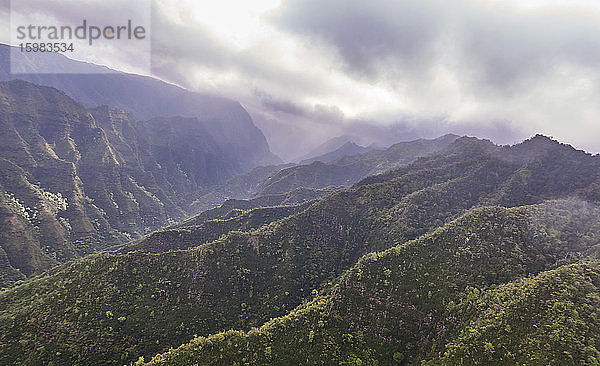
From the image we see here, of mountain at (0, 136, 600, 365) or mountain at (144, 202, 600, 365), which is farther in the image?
mountain at (0, 136, 600, 365)

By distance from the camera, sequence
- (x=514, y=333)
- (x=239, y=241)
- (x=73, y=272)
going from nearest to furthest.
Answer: (x=514, y=333) < (x=73, y=272) < (x=239, y=241)

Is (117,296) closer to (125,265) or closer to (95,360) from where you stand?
(125,265)

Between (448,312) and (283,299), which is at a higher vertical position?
(448,312)

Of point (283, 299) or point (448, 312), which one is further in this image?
point (283, 299)

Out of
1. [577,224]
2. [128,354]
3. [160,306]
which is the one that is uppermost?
[577,224]

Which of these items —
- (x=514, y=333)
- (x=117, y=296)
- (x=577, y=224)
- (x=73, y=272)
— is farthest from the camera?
(x=577, y=224)

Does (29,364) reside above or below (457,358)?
below

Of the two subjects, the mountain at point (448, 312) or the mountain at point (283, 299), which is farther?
the mountain at point (283, 299)

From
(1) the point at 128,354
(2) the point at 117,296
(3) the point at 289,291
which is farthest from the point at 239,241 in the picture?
(1) the point at 128,354

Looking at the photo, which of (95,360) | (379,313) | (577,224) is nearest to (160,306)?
(95,360)

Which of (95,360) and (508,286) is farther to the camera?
(508,286)
